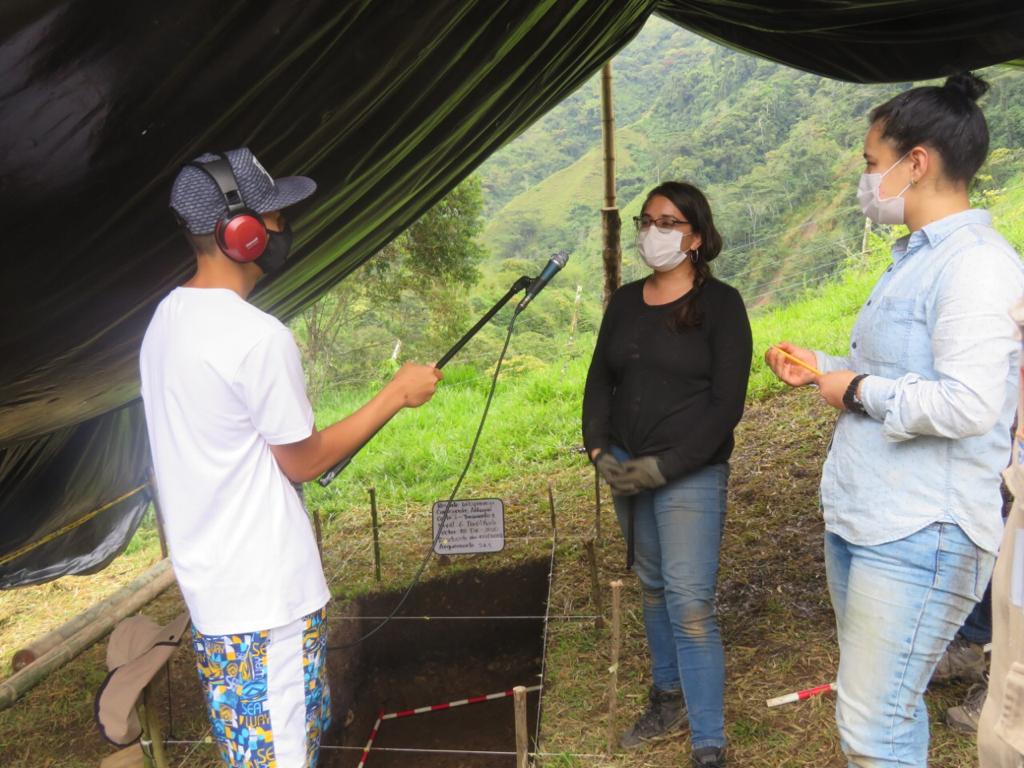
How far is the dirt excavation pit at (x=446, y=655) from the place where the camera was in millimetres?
3436

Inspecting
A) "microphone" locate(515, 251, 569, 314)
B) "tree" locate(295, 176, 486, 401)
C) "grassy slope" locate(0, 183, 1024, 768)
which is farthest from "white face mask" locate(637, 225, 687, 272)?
"tree" locate(295, 176, 486, 401)

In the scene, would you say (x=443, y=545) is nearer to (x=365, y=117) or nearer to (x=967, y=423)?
(x=365, y=117)

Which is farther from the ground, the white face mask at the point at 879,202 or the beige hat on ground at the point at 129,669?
the white face mask at the point at 879,202

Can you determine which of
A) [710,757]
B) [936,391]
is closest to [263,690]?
[710,757]

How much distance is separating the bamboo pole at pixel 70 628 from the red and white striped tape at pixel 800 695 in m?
3.00

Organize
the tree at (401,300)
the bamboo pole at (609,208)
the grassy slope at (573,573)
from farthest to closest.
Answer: the tree at (401,300) → the bamboo pole at (609,208) → the grassy slope at (573,573)

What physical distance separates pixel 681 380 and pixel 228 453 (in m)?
1.24

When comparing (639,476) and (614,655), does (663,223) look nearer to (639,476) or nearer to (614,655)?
(639,476)

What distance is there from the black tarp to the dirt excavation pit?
4.93ft

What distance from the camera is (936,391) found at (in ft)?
4.60

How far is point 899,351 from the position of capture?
154cm

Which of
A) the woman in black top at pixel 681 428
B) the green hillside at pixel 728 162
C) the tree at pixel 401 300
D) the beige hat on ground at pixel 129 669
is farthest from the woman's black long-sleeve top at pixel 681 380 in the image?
the green hillside at pixel 728 162

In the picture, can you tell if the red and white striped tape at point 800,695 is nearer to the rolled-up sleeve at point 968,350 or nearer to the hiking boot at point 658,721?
the hiking boot at point 658,721

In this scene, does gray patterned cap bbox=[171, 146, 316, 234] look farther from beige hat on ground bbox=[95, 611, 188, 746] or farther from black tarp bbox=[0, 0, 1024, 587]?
beige hat on ground bbox=[95, 611, 188, 746]
